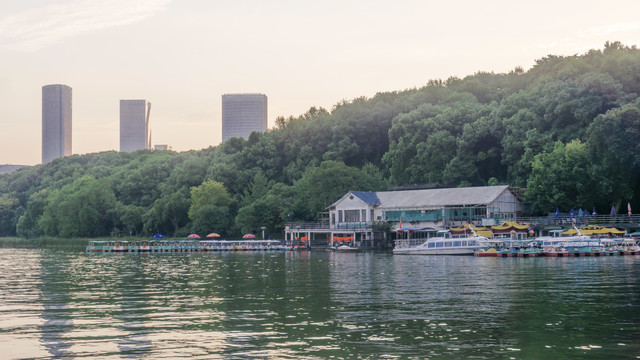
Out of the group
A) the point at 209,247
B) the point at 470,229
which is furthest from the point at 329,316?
the point at 209,247

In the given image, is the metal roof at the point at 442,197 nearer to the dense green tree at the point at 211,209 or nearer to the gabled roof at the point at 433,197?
the gabled roof at the point at 433,197

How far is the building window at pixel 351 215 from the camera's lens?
102 m

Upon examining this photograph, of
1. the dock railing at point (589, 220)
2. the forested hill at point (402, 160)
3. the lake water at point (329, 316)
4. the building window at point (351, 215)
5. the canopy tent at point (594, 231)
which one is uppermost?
the forested hill at point (402, 160)

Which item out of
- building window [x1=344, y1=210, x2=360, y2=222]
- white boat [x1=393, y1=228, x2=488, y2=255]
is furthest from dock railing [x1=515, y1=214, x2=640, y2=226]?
building window [x1=344, y1=210, x2=360, y2=222]

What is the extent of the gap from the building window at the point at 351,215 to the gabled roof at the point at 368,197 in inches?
86.3

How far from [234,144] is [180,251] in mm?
63410

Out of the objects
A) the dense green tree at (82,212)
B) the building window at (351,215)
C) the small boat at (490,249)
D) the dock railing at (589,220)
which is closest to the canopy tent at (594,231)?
the dock railing at (589,220)

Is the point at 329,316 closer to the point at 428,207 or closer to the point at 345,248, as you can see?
the point at 345,248

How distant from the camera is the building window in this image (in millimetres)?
101625

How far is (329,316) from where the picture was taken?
27719 mm

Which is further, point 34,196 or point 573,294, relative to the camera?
point 34,196

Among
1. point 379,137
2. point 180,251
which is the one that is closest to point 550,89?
point 379,137

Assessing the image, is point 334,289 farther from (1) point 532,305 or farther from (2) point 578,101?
(2) point 578,101

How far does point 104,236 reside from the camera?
142m
